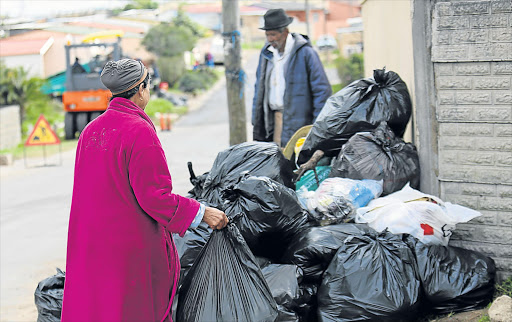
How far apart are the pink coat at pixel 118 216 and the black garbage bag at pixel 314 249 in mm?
1214

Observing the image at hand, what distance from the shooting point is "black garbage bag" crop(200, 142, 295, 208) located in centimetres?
417

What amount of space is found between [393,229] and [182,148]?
30.7 feet

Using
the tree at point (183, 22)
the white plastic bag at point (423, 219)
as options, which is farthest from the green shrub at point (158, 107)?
the tree at point (183, 22)

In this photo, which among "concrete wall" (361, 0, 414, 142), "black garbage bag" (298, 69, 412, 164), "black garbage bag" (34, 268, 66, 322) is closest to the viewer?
"black garbage bag" (34, 268, 66, 322)

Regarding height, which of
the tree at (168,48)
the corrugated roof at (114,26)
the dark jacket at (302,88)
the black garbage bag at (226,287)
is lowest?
the black garbage bag at (226,287)

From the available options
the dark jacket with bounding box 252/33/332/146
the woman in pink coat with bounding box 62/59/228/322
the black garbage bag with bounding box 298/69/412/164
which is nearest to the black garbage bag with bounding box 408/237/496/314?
the black garbage bag with bounding box 298/69/412/164

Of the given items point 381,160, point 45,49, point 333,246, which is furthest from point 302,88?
point 45,49

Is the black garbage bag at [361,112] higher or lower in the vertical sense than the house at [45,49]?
lower

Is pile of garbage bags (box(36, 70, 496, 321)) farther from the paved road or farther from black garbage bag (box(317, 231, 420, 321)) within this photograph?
the paved road

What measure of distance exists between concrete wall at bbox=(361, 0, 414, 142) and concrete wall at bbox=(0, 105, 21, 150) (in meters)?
8.81

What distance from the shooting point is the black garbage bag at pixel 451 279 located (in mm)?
3717

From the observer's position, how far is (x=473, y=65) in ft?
13.3

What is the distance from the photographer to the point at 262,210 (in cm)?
367

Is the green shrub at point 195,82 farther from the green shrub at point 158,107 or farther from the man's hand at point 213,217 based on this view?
the man's hand at point 213,217
